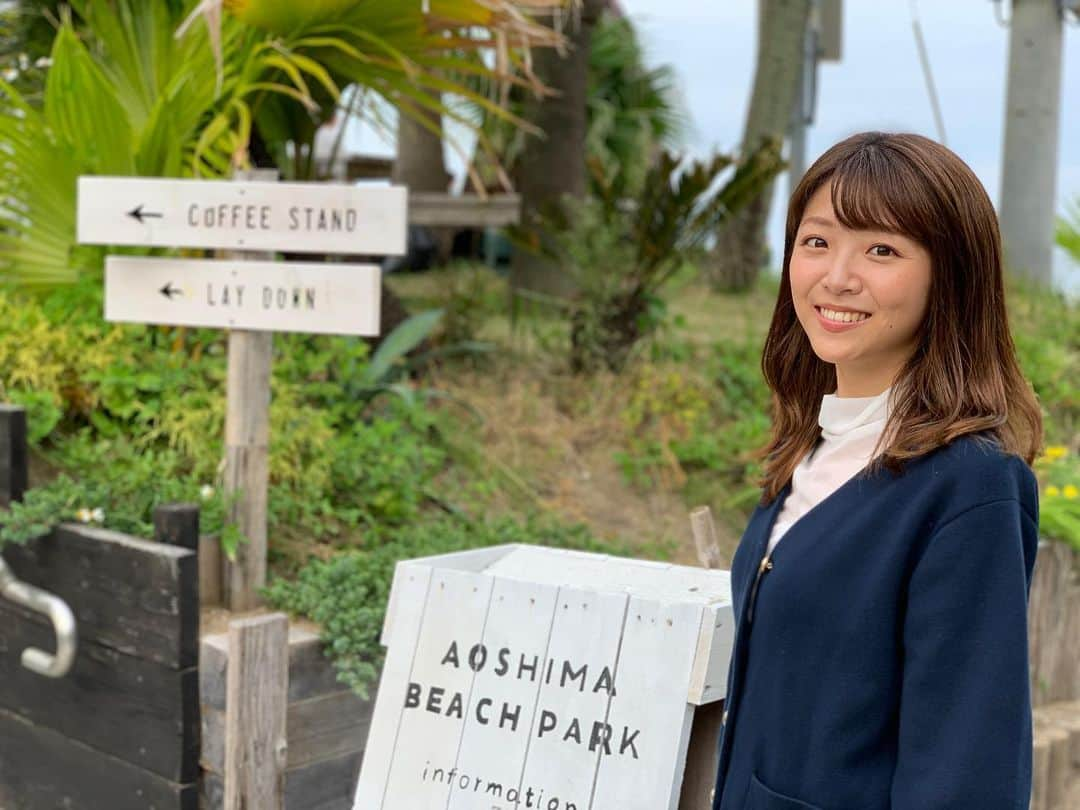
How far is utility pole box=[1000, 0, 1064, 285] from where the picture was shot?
836 cm

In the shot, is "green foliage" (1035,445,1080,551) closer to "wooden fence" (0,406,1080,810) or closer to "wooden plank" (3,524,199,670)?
"wooden fence" (0,406,1080,810)

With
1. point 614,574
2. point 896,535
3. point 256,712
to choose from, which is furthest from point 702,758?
point 256,712

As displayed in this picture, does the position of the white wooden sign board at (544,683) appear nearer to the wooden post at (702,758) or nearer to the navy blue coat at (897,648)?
the wooden post at (702,758)

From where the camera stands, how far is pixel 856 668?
1.60 meters

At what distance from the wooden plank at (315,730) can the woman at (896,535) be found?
1.81 meters

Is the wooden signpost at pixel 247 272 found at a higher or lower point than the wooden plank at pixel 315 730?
higher

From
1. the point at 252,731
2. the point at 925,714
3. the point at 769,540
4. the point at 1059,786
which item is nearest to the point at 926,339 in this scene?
the point at 769,540

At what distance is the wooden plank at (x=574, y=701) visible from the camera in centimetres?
237

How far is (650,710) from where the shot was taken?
91.4 inches

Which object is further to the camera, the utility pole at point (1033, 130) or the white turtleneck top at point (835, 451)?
the utility pole at point (1033, 130)

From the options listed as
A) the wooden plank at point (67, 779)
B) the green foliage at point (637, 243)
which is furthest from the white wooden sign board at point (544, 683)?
the green foliage at point (637, 243)

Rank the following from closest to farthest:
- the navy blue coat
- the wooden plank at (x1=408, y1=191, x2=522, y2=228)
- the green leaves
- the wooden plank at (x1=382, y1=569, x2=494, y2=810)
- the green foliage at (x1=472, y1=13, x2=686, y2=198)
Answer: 1. the navy blue coat
2. the wooden plank at (x1=382, y1=569, x2=494, y2=810)
3. the green leaves
4. the wooden plank at (x1=408, y1=191, x2=522, y2=228)
5. the green foliage at (x1=472, y1=13, x2=686, y2=198)

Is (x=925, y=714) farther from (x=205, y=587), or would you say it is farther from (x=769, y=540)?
(x=205, y=587)

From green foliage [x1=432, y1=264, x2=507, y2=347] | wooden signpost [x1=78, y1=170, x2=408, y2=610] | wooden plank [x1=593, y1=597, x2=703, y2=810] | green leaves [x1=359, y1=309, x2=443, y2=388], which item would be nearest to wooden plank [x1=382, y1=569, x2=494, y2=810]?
wooden plank [x1=593, y1=597, x2=703, y2=810]
